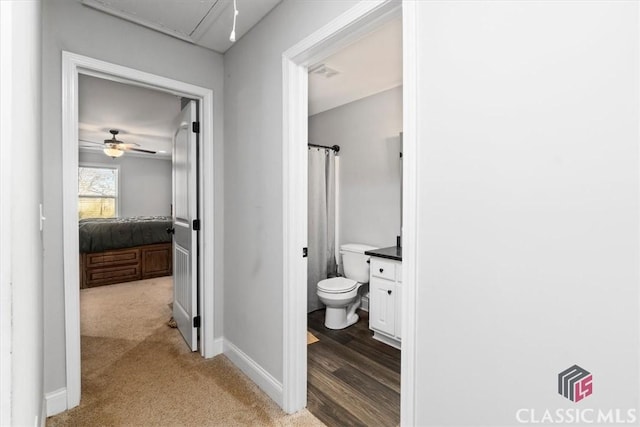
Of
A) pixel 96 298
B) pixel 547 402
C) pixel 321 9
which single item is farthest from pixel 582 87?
pixel 96 298

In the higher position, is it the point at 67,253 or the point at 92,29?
the point at 92,29

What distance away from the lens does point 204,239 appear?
2500 mm

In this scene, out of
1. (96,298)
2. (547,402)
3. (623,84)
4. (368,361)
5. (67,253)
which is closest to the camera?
(623,84)

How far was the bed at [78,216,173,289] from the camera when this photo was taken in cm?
464

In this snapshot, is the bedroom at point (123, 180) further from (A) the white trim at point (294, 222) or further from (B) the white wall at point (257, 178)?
(A) the white trim at point (294, 222)

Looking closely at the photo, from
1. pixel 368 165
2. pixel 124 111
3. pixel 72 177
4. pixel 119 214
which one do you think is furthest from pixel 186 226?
pixel 119 214

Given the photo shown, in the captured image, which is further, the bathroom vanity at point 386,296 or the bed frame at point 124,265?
the bed frame at point 124,265

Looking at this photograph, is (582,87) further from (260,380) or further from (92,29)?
(92,29)

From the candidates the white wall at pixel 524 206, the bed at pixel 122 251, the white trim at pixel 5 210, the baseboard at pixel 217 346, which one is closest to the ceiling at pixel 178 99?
the white wall at pixel 524 206

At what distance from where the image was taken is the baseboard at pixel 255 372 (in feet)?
6.42

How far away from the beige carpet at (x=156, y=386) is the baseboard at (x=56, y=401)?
0.16 feet

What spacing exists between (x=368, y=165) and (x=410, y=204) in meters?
2.45

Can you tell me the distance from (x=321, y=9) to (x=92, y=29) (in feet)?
4.97

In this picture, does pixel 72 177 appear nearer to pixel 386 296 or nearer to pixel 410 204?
pixel 410 204
